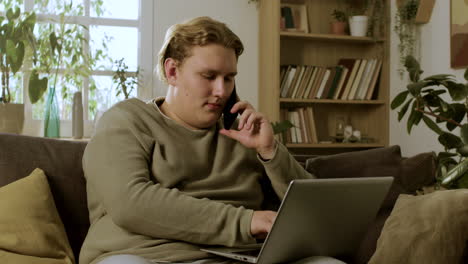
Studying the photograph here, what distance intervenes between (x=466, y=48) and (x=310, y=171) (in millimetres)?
1727

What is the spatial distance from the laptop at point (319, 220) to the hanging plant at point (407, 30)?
8.34ft

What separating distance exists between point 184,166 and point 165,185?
0.08 meters

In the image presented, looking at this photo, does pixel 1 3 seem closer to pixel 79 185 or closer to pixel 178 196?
pixel 79 185

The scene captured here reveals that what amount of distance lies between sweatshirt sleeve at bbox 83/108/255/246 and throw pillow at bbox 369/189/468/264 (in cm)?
49

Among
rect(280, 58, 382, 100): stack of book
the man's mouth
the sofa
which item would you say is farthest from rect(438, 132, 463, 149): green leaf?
rect(280, 58, 382, 100): stack of book

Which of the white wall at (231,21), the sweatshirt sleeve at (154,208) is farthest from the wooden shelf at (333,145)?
the sweatshirt sleeve at (154,208)

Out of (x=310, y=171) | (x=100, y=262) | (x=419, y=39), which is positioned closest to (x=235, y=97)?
(x=310, y=171)

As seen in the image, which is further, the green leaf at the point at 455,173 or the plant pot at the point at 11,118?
the plant pot at the point at 11,118

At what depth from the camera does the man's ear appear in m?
1.81

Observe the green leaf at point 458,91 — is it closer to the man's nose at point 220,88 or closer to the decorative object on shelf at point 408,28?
the man's nose at point 220,88

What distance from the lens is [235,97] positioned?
1.86 m

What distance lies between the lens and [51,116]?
362cm

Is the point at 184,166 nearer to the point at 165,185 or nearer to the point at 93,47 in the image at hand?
the point at 165,185

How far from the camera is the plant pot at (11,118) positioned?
325 centimetres
